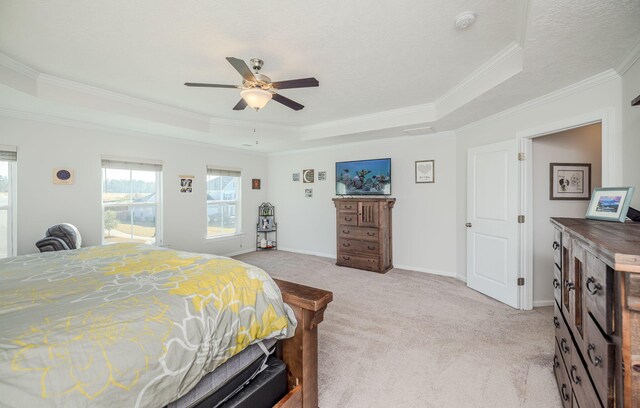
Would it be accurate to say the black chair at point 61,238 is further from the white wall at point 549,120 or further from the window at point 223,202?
the white wall at point 549,120

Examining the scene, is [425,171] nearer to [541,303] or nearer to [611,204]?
[541,303]

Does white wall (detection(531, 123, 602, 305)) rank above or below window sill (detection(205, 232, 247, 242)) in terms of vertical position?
above

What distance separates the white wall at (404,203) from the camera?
424 cm

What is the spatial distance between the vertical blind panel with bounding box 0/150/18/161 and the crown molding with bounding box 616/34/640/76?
5.88 m

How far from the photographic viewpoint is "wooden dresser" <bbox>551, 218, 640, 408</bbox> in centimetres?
81

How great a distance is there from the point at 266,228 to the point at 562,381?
5.31 m

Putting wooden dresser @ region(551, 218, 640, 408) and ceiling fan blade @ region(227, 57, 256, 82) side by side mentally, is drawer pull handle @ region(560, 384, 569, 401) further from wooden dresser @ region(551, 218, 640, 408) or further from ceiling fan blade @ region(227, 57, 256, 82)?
ceiling fan blade @ region(227, 57, 256, 82)

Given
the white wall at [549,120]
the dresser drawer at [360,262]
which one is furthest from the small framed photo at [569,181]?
the dresser drawer at [360,262]

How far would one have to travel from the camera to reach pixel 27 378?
0.69 metres

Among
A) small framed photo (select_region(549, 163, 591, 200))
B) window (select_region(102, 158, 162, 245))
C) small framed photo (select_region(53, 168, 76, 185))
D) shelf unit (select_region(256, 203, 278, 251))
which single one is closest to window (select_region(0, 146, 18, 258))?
small framed photo (select_region(53, 168, 76, 185))

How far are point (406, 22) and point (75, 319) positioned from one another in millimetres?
2456

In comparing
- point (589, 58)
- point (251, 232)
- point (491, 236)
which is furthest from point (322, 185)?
point (589, 58)

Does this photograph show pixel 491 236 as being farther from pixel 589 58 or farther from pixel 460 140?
pixel 589 58

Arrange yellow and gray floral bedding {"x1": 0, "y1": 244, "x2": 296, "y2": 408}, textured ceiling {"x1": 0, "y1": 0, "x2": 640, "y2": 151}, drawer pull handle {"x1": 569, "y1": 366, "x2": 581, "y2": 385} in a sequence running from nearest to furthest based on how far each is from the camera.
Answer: yellow and gray floral bedding {"x1": 0, "y1": 244, "x2": 296, "y2": 408} < drawer pull handle {"x1": 569, "y1": 366, "x2": 581, "y2": 385} < textured ceiling {"x1": 0, "y1": 0, "x2": 640, "y2": 151}
